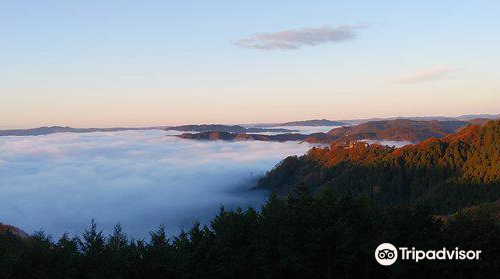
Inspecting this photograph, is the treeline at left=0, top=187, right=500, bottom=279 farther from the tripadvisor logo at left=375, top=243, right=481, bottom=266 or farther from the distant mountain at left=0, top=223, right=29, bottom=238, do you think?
the distant mountain at left=0, top=223, right=29, bottom=238

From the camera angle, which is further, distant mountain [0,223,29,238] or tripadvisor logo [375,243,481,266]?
distant mountain [0,223,29,238]

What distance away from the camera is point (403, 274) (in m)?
34.8

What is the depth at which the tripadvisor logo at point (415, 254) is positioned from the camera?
34.7m

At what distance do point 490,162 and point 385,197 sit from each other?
43.2 m

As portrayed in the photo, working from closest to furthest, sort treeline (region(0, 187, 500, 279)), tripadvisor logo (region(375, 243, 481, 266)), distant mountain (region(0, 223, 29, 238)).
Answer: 1. treeline (region(0, 187, 500, 279))
2. tripadvisor logo (region(375, 243, 481, 266))
3. distant mountain (region(0, 223, 29, 238))

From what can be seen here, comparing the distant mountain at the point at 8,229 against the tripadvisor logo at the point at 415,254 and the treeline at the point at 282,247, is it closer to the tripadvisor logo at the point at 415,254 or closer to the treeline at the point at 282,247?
the treeline at the point at 282,247

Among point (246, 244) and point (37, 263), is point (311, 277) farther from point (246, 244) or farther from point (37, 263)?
point (37, 263)

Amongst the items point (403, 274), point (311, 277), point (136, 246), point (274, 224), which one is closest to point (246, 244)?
point (274, 224)

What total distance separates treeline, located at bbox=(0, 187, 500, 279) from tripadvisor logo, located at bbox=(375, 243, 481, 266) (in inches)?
15.5

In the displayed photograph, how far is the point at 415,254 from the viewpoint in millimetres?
35938

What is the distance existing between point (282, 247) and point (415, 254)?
1075 centimetres

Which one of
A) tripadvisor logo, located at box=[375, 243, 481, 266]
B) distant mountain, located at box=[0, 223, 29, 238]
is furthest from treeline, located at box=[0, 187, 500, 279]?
distant mountain, located at box=[0, 223, 29, 238]

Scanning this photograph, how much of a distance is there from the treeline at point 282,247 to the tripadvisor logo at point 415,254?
395mm

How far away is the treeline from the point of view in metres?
30.6
